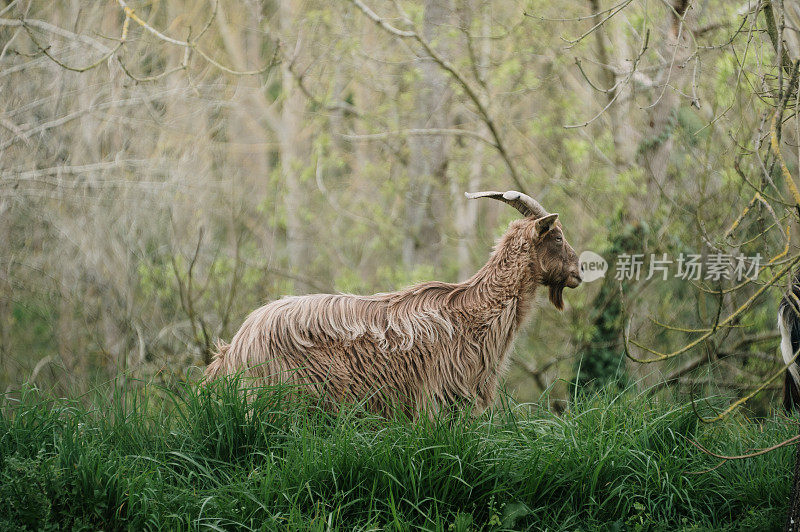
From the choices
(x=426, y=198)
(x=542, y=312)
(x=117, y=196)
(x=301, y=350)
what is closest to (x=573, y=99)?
(x=426, y=198)

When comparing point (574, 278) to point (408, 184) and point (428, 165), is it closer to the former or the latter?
point (428, 165)

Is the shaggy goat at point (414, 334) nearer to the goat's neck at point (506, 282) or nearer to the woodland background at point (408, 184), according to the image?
the goat's neck at point (506, 282)

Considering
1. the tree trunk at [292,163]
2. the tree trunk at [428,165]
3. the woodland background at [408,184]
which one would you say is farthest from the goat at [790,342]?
the tree trunk at [292,163]

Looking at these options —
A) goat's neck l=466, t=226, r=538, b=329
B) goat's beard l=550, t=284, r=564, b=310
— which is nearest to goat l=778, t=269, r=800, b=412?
goat's beard l=550, t=284, r=564, b=310

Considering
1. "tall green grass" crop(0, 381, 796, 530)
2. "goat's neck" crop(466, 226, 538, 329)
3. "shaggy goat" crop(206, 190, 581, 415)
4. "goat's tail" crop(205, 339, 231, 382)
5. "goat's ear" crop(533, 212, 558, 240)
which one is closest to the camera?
"tall green grass" crop(0, 381, 796, 530)

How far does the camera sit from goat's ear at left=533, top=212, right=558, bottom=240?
5.60 metres

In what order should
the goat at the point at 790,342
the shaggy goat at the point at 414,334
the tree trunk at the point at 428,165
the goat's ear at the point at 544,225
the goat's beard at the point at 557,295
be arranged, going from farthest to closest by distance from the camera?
1. the tree trunk at the point at 428,165
2. the goat's beard at the point at 557,295
3. the goat's ear at the point at 544,225
4. the shaggy goat at the point at 414,334
5. the goat at the point at 790,342

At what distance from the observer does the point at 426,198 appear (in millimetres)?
11156

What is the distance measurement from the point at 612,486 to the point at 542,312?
18.1 ft

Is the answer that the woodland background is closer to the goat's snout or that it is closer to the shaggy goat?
the goat's snout

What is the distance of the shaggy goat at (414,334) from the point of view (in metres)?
5.19

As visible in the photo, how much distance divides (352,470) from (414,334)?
1376 millimetres

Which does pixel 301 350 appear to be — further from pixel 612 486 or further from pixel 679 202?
pixel 679 202

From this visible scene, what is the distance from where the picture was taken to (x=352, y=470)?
14.1ft
